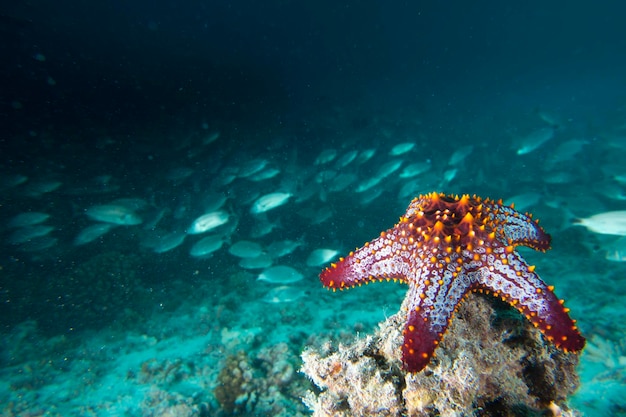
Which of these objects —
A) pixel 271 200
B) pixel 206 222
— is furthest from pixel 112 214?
pixel 271 200

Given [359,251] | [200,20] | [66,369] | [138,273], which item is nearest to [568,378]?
[359,251]

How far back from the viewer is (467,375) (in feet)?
6.44

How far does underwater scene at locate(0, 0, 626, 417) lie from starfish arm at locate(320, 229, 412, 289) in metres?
0.02

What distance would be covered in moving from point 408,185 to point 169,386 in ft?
40.0

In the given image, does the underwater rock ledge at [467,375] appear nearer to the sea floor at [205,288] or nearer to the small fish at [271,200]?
the sea floor at [205,288]

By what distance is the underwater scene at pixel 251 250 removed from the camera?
216cm

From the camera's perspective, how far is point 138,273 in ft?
38.4

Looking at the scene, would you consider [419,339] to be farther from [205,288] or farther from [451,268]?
[205,288]

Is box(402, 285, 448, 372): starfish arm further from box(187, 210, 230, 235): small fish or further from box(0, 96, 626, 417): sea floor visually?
box(187, 210, 230, 235): small fish

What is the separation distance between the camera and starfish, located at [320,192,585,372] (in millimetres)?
1814

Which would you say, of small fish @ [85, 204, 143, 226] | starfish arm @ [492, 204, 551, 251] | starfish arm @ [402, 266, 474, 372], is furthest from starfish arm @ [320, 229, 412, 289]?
small fish @ [85, 204, 143, 226]

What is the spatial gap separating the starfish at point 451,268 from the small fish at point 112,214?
10118 millimetres

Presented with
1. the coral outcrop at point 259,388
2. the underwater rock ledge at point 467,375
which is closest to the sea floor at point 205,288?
the coral outcrop at point 259,388

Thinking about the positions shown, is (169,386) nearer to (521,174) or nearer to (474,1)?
(521,174)
